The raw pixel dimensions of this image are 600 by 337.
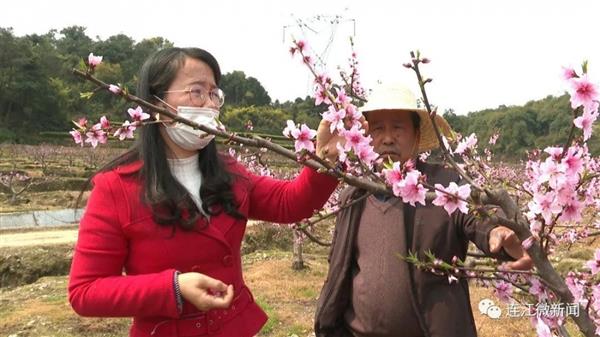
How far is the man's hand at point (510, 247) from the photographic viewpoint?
1.66 meters

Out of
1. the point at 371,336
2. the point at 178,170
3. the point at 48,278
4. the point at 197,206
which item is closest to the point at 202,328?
the point at 197,206

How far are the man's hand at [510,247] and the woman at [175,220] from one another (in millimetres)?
563

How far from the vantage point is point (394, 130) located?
2277 mm

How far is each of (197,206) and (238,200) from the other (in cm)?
17

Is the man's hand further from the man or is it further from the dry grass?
the dry grass

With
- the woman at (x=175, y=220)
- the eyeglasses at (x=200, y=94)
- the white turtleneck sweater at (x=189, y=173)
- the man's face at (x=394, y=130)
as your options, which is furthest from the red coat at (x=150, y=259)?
the man's face at (x=394, y=130)

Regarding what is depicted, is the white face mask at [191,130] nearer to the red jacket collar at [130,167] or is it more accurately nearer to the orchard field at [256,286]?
the red jacket collar at [130,167]

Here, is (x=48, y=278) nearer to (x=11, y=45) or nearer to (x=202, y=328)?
(x=202, y=328)

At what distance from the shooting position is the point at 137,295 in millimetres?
1581

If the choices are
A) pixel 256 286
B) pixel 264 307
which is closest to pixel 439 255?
pixel 264 307

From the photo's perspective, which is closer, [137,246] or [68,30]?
[137,246]

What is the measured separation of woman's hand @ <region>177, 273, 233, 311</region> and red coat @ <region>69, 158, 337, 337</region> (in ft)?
0.15

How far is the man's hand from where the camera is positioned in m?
1.66

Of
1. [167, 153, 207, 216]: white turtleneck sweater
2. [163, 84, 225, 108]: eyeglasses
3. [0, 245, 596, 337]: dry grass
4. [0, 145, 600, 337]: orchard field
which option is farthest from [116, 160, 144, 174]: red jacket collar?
[0, 245, 596, 337]: dry grass
